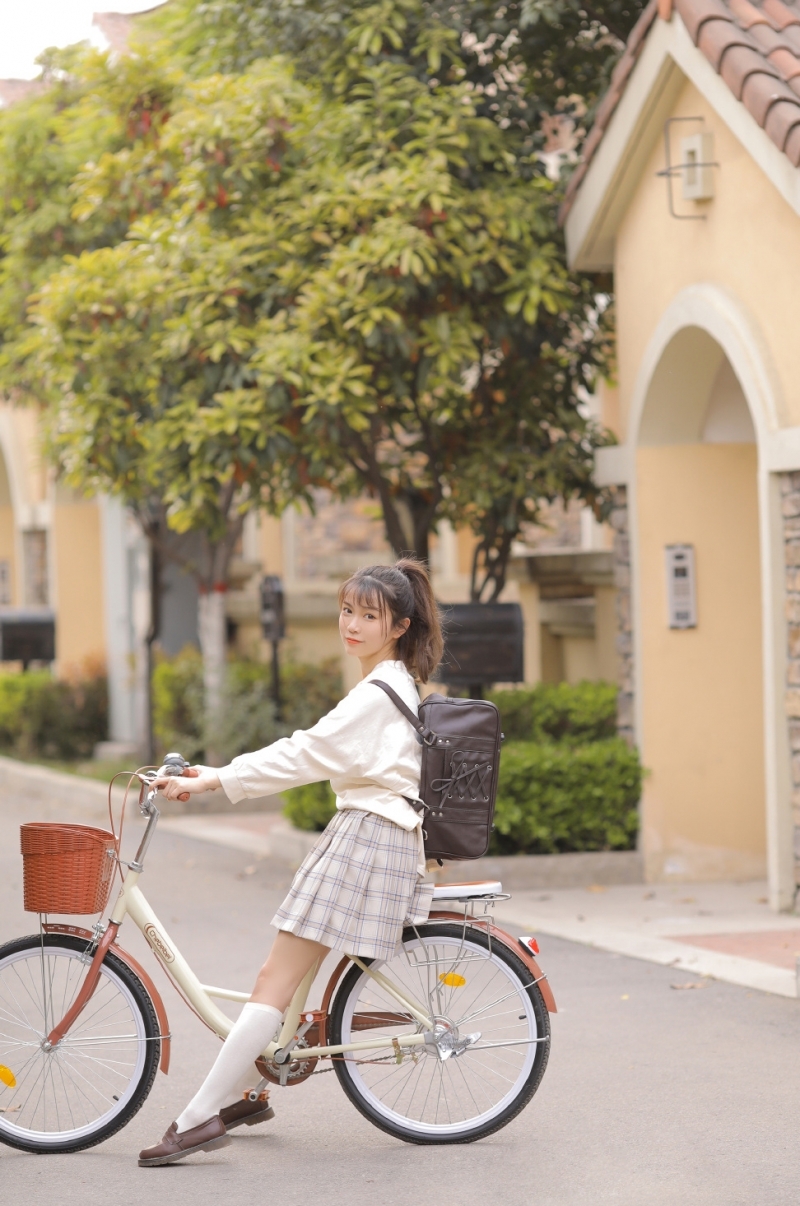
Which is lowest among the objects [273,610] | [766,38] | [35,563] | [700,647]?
[700,647]

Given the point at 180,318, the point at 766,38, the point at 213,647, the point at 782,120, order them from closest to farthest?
1. the point at 782,120
2. the point at 766,38
3. the point at 180,318
4. the point at 213,647

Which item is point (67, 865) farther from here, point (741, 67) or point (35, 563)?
point (35, 563)

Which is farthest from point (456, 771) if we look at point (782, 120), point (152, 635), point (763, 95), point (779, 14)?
point (152, 635)

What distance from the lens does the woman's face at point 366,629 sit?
4.68 meters

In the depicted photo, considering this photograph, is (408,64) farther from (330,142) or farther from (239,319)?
(239,319)

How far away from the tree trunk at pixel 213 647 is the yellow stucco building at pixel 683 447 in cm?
493

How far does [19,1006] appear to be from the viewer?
4738 mm

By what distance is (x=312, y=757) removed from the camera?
14.6 ft

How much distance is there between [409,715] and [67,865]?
1.02 meters

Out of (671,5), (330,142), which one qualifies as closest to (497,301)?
(330,142)

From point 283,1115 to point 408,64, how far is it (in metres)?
7.26

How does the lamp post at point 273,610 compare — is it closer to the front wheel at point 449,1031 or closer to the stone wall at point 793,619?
the stone wall at point 793,619

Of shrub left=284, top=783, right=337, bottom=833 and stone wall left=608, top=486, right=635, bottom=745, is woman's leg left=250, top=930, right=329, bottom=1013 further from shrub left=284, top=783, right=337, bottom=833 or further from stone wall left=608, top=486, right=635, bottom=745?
stone wall left=608, top=486, right=635, bottom=745

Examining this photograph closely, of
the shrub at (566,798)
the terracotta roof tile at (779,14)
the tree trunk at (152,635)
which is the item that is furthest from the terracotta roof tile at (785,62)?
the tree trunk at (152,635)
